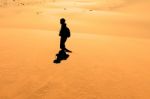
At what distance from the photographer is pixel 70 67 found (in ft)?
30.9

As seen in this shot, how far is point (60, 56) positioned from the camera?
10.6 m

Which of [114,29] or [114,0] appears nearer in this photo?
[114,29]

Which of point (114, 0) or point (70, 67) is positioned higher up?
point (114, 0)

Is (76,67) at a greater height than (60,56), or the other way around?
(60,56)

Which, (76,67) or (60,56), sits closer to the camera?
(76,67)

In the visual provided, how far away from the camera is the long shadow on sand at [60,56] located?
9.99 metres

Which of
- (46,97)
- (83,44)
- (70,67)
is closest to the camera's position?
(46,97)

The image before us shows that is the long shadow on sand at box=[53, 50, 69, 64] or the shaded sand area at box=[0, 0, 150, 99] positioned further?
the long shadow on sand at box=[53, 50, 69, 64]

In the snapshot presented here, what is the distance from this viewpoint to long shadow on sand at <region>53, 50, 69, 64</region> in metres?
9.99

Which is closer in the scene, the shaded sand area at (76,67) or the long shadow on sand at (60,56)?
the shaded sand area at (76,67)

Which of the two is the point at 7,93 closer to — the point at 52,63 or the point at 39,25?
the point at 52,63

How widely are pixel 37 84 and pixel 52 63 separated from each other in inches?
76.2

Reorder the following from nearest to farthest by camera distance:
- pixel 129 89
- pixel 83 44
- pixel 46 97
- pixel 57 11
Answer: pixel 46 97 → pixel 129 89 → pixel 83 44 → pixel 57 11

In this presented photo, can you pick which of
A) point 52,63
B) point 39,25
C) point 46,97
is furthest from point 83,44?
point 39,25
